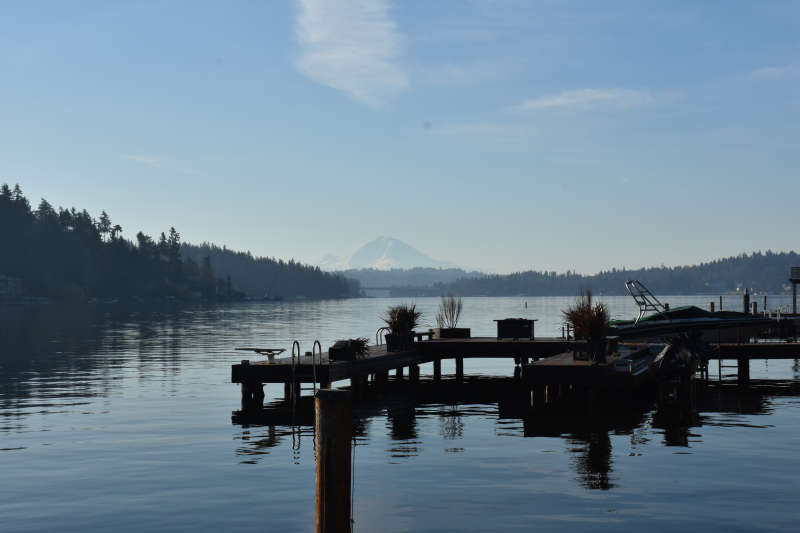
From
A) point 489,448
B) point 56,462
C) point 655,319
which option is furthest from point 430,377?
point 56,462

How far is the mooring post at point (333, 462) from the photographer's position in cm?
1284

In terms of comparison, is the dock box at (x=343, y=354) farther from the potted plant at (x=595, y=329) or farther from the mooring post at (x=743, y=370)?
the mooring post at (x=743, y=370)

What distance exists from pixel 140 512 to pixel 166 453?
6340 millimetres

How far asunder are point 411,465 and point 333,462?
8.35 metres

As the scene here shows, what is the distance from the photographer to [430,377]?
47094 mm

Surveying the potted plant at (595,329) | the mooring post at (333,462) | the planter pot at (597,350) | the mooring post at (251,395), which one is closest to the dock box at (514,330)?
the potted plant at (595,329)

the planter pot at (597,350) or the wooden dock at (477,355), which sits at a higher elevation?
the planter pot at (597,350)

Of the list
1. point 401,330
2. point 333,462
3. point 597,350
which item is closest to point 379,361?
point 401,330

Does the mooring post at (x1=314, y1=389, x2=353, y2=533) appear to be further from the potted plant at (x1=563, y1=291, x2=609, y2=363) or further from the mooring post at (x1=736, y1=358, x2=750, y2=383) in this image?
the mooring post at (x1=736, y1=358, x2=750, y2=383)

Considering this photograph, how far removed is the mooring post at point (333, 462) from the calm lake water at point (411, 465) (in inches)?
106

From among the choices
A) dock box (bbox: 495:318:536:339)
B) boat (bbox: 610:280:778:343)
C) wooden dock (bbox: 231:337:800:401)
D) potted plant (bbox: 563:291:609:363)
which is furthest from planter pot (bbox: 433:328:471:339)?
potted plant (bbox: 563:291:609:363)

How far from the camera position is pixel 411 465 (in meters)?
20.9

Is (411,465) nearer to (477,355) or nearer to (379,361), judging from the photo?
(379,361)

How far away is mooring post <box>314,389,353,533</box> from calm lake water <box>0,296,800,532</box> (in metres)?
2.70
